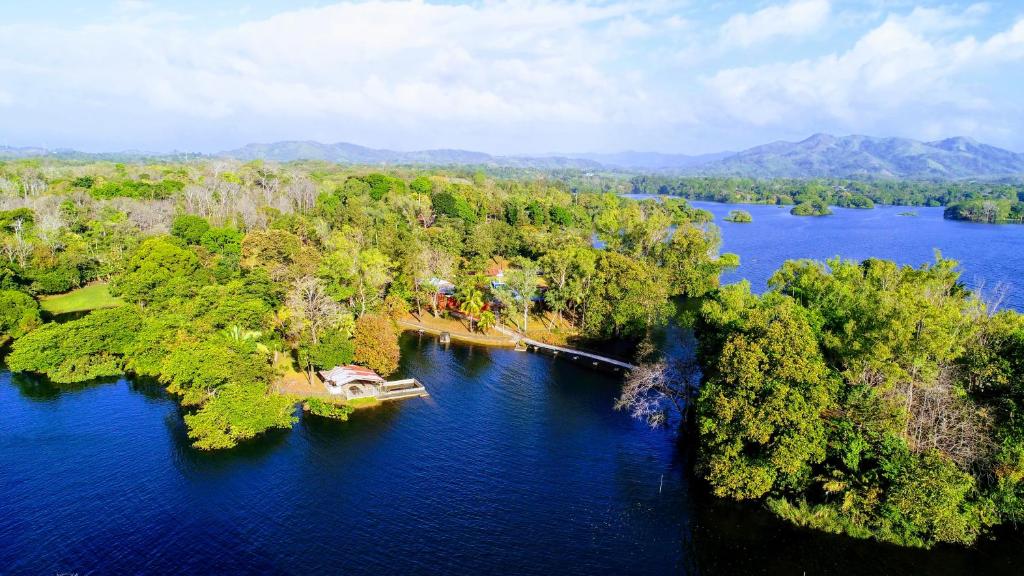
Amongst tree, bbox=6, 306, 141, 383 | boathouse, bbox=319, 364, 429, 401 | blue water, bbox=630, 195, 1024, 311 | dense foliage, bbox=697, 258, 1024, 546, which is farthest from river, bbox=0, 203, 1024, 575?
blue water, bbox=630, 195, 1024, 311

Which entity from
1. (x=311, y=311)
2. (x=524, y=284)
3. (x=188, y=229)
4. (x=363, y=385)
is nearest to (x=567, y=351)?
(x=524, y=284)

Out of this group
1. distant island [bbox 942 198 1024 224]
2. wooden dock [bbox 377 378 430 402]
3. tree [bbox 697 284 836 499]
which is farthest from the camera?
distant island [bbox 942 198 1024 224]

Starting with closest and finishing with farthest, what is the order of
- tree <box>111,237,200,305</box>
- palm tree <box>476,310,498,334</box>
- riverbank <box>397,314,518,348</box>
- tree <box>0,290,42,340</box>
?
tree <box>0,290,42,340</box> < tree <box>111,237,200,305</box> < riverbank <box>397,314,518,348</box> < palm tree <box>476,310,498,334</box>

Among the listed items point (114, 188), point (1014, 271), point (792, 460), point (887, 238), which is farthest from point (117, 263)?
point (887, 238)

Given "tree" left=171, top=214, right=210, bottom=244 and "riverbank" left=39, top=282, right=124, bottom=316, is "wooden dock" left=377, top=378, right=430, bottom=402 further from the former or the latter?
"tree" left=171, top=214, right=210, bottom=244

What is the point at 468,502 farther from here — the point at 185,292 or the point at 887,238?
the point at 887,238
